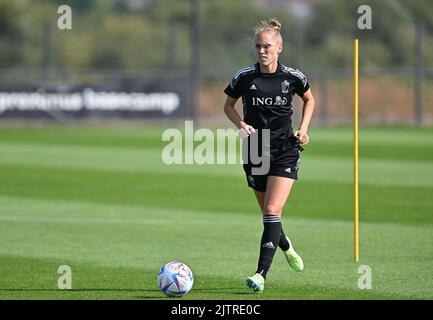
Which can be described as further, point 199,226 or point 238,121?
point 199,226

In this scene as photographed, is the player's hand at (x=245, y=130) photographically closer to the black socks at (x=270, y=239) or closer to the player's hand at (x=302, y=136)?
the player's hand at (x=302, y=136)

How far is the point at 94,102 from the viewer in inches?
1764

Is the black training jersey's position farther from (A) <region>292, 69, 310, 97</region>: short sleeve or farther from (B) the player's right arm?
(B) the player's right arm

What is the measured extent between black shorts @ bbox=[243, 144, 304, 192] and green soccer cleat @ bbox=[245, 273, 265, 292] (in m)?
0.97

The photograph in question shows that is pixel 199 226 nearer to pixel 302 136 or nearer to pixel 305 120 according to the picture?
pixel 305 120

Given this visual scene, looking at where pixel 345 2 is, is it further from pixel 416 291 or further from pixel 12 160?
A: pixel 416 291

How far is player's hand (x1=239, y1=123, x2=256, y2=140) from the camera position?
10.2 meters

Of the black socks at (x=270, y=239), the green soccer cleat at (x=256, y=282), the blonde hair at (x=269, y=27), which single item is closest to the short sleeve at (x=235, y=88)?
the blonde hair at (x=269, y=27)

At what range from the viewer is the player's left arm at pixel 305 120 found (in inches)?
408

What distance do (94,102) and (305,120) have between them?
34790mm

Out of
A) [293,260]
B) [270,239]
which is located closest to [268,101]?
[270,239]

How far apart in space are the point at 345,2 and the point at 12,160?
40960mm
